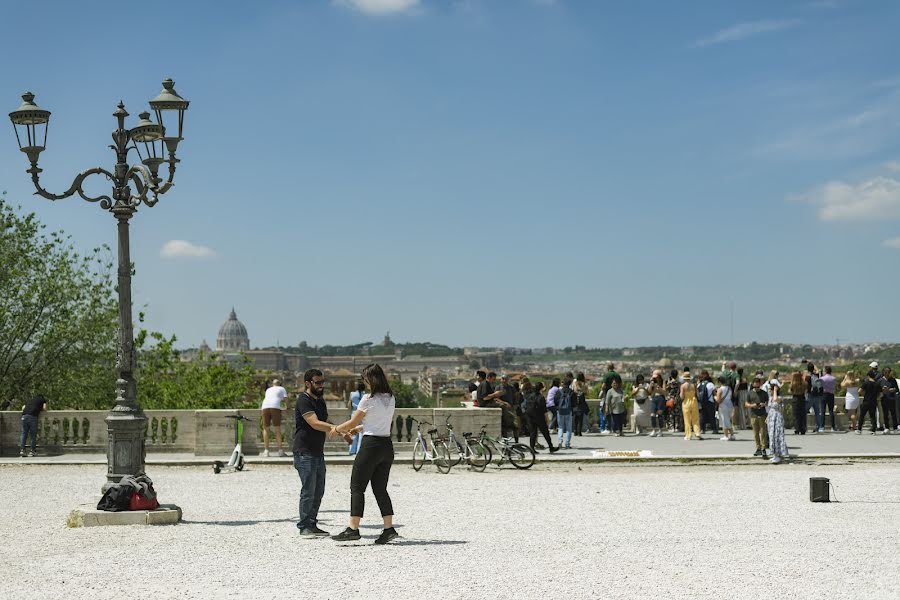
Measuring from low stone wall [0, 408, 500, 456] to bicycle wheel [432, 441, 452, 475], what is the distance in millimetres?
2131

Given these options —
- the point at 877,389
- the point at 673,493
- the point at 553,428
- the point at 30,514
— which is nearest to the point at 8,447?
the point at 30,514

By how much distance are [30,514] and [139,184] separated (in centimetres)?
475

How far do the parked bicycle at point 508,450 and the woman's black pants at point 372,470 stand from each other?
394 inches

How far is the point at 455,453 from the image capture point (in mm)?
21359

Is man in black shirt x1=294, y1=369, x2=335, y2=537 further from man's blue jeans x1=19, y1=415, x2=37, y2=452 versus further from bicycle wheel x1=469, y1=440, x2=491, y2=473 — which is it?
man's blue jeans x1=19, y1=415, x2=37, y2=452

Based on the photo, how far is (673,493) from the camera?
1666 cm

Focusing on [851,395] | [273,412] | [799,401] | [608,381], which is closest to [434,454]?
[273,412]

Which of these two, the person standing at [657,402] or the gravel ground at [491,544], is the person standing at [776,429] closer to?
the gravel ground at [491,544]

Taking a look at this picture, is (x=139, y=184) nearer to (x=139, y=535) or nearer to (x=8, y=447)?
(x=139, y=535)

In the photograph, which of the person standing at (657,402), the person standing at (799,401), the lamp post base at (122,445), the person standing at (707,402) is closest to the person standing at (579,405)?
the person standing at (657,402)

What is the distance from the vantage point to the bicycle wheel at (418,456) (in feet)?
69.0

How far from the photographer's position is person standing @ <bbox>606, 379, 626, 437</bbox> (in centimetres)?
2778

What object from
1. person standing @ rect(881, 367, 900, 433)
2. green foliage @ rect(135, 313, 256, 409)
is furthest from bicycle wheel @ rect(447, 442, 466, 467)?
green foliage @ rect(135, 313, 256, 409)

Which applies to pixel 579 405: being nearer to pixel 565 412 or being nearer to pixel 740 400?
pixel 565 412
